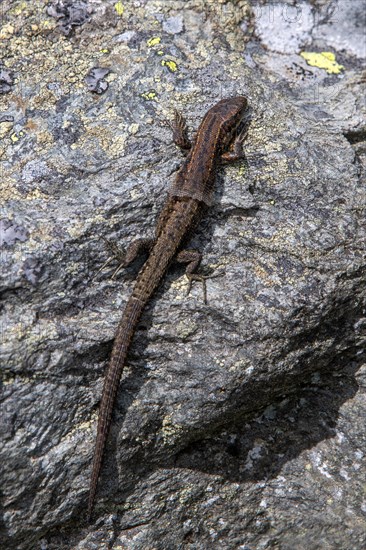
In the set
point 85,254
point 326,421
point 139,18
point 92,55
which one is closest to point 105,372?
point 85,254

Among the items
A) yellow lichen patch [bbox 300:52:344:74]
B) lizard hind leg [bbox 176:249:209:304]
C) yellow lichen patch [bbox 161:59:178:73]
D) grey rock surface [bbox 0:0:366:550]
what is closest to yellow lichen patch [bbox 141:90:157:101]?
grey rock surface [bbox 0:0:366:550]

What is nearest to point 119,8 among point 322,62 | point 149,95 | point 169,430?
point 149,95

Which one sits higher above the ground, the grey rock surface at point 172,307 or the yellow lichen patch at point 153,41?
the yellow lichen patch at point 153,41

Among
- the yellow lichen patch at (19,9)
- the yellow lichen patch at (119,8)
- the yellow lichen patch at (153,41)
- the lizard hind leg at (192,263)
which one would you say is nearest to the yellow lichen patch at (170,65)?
the yellow lichen patch at (153,41)

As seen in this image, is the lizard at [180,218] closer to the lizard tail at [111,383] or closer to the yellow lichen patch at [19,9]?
the lizard tail at [111,383]

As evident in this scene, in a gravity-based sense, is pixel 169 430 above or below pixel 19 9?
below

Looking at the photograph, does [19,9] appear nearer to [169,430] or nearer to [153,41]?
[153,41]
